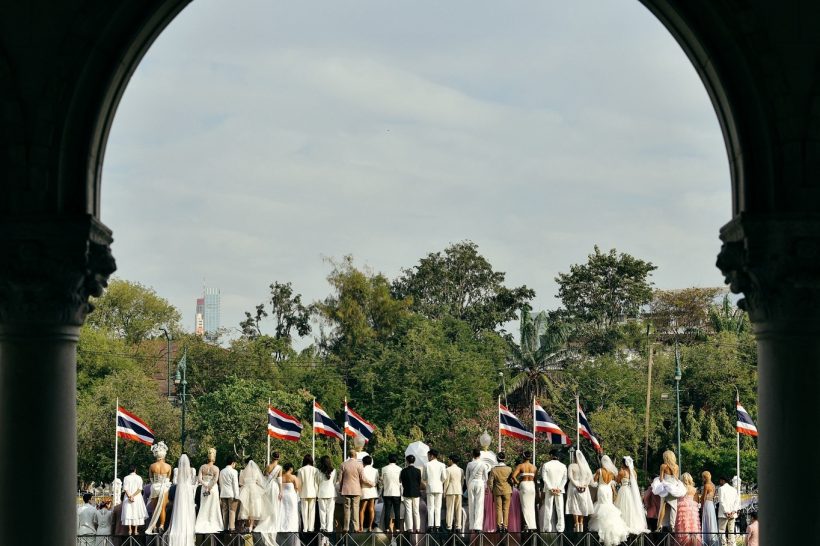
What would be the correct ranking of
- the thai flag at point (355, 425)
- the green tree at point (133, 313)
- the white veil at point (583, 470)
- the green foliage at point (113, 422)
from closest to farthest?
the white veil at point (583, 470) → the thai flag at point (355, 425) → the green foliage at point (113, 422) → the green tree at point (133, 313)

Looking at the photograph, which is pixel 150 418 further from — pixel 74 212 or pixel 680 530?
pixel 74 212

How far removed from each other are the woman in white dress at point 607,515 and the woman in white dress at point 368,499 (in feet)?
11.4

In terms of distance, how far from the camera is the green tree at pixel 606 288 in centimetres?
8788

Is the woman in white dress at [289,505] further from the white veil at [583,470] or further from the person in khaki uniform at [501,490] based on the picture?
the white veil at [583,470]

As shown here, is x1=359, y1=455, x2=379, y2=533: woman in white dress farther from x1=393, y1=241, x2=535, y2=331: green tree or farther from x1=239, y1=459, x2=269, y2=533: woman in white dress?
x1=393, y1=241, x2=535, y2=331: green tree

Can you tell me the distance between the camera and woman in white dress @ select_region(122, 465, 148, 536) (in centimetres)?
2319

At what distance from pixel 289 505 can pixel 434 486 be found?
91.4 inches

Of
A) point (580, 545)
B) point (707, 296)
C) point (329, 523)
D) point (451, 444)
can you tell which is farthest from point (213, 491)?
point (707, 296)

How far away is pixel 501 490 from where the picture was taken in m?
23.3

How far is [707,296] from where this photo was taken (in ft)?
293
